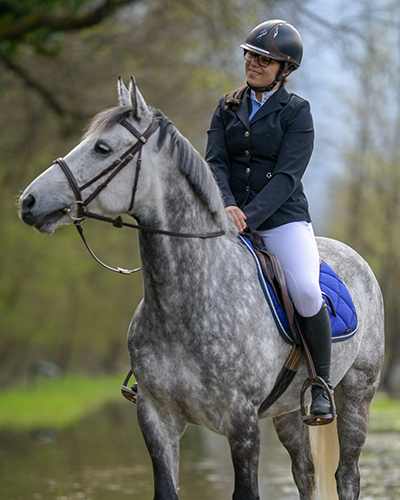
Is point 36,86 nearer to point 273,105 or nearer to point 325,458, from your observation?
point 273,105

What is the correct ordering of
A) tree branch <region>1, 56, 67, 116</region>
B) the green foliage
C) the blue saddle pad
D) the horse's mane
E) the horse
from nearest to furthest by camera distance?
1. the horse
2. the horse's mane
3. the blue saddle pad
4. tree branch <region>1, 56, 67, 116</region>
5. the green foliage

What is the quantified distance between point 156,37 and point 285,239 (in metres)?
12.5

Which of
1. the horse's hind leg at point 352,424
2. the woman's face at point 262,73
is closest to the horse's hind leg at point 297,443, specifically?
the horse's hind leg at point 352,424

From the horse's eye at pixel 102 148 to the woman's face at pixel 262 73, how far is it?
1354 millimetres

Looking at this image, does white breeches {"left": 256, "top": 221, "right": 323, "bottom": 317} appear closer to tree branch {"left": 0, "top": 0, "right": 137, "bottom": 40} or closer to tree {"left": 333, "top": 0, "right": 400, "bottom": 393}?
tree branch {"left": 0, "top": 0, "right": 137, "bottom": 40}

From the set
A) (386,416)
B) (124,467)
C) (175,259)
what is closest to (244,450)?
(175,259)

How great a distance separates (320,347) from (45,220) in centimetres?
200

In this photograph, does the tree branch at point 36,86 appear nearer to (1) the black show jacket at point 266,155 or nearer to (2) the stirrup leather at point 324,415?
(1) the black show jacket at point 266,155

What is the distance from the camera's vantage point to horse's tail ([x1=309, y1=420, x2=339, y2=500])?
6.15 metres

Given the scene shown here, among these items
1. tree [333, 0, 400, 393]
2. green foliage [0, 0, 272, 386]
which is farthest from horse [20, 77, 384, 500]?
tree [333, 0, 400, 393]

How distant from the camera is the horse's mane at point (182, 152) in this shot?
4559 millimetres

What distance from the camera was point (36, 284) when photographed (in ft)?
77.9

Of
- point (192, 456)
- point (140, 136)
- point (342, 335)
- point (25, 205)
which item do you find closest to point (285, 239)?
point (342, 335)

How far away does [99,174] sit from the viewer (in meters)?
4.42
